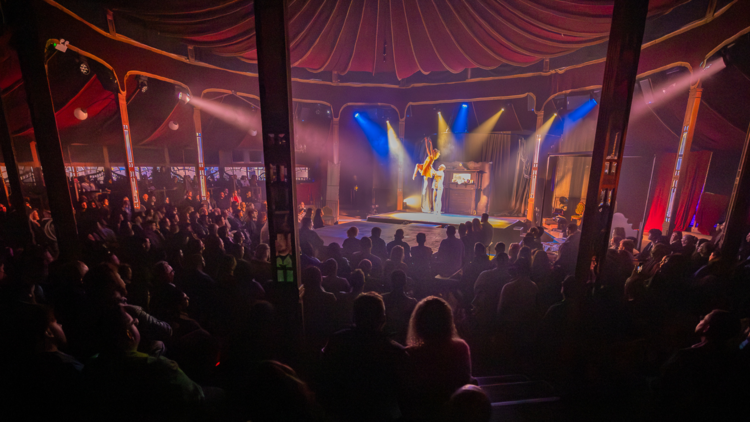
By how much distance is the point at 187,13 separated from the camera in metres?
5.09

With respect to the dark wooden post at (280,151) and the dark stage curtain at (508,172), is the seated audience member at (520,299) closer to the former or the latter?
the dark wooden post at (280,151)

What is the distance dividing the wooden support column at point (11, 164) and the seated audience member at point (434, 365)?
6.24 metres

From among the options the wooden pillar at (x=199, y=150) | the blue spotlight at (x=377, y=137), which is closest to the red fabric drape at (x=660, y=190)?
the blue spotlight at (x=377, y=137)

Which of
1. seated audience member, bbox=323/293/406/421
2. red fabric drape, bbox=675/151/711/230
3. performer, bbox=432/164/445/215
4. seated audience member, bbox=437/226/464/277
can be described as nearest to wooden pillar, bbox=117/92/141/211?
seated audience member, bbox=437/226/464/277

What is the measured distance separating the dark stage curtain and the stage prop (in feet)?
1.10

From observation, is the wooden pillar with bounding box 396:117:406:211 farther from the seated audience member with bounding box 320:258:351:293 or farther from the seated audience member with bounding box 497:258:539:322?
the seated audience member with bounding box 497:258:539:322

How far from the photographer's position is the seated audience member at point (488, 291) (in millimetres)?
3525

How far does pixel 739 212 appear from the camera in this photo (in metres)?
4.42

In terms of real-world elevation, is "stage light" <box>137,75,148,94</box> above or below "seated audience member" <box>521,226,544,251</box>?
above

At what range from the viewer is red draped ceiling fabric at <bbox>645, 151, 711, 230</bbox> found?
8438 mm

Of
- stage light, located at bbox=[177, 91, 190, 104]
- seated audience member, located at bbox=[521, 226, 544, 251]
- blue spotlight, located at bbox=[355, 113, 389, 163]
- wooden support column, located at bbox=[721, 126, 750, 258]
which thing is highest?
stage light, located at bbox=[177, 91, 190, 104]

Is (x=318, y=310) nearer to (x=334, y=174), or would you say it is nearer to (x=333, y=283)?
(x=333, y=283)

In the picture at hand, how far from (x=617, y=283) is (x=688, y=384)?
5.27 ft

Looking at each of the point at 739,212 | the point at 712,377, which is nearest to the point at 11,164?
the point at 712,377
